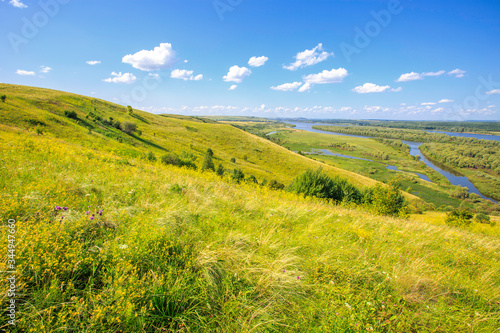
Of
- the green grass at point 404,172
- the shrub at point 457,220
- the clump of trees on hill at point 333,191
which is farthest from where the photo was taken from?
the green grass at point 404,172

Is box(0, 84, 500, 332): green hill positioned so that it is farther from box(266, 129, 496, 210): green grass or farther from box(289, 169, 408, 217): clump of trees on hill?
box(266, 129, 496, 210): green grass

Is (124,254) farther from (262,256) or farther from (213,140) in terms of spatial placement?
(213,140)

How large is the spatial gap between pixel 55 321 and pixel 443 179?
13067cm

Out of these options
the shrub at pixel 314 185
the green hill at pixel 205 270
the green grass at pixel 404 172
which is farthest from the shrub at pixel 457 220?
the green grass at pixel 404 172

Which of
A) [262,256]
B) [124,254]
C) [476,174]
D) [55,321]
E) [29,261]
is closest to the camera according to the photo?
[55,321]

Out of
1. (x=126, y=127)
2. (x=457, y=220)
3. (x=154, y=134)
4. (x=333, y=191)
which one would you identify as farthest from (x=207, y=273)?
(x=154, y=134)

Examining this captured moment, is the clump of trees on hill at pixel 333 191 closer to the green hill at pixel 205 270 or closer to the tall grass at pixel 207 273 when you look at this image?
the green hill at pixel 205 270

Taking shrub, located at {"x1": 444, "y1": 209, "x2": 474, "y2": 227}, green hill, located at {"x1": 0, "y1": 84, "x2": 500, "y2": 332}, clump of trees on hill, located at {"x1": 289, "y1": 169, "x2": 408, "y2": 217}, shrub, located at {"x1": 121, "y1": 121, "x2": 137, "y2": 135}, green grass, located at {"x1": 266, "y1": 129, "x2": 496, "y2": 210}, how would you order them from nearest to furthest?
green hill, located at {"x1": 0, "y1": 84, "x2": 500, "y2": 332}, shrub, located at {"x1": 444, "y1": 209, "x2": 474, "y2": 227}, clump of trees on hill, located at {"x1": 289, "y1": 169, "x2": 408, "y2": 217}, shrub, located at {"x1": 121, "y1": 121, "x2": 137, "y2": 135}, green grass, located at {"x1": 266, "y1": 129, "x2": 496, "y2": 210}

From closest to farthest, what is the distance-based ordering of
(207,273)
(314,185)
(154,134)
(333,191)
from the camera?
(207,273) < (314,185) < (333,191) < (154,134)

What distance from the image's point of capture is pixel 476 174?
340ft

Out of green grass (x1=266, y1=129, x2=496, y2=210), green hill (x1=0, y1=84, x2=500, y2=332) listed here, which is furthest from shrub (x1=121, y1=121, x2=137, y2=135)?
green grass (x1=266, y1=129, x2=496, y2=210)

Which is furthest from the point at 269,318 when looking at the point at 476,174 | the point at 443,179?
the point at 476,174

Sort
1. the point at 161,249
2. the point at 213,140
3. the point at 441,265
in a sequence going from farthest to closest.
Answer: the point at 213,140 → the point at 441,265 → the point at 161,249

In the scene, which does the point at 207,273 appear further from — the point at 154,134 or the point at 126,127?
the point at 154,134
